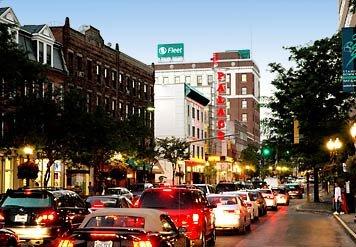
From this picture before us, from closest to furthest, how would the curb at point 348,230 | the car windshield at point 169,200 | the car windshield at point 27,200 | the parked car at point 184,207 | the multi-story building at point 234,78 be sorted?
1. the car windshield at point 27,200
2. the parked car at point 184,207
3. the car windshield at point 169,200
4. the curb at point 348,230
5. the multi-story building at point 234,78

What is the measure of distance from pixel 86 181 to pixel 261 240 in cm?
3613

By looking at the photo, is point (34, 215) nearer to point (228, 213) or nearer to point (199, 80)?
point (228, 213)

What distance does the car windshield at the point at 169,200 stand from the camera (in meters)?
18.7

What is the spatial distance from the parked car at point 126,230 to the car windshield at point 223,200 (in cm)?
1212

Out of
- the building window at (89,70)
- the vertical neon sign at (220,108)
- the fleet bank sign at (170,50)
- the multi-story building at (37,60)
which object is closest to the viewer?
the multi-story building at (37,60)

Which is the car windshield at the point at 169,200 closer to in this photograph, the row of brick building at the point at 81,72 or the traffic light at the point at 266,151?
the row of brick building at the point at 81,72

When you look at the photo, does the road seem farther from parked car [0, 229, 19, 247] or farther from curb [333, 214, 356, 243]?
parked car [0, 229, 19, 247]

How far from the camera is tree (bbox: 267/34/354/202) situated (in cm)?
5162

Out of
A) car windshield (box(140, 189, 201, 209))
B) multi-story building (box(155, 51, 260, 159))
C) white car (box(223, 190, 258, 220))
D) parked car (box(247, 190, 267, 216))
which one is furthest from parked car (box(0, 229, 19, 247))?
multi-story building (box(155, 51, 260, 159))

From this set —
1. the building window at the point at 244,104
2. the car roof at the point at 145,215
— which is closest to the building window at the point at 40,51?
the car roof at the point at 145,215

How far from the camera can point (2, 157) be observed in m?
44.6

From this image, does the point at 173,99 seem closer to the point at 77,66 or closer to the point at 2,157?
Answer: the point at 77,66

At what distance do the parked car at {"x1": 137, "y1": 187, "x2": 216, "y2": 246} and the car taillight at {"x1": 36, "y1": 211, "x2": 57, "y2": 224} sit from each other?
2.31m

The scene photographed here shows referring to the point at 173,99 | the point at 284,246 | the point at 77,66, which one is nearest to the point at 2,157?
the point at 77,66
